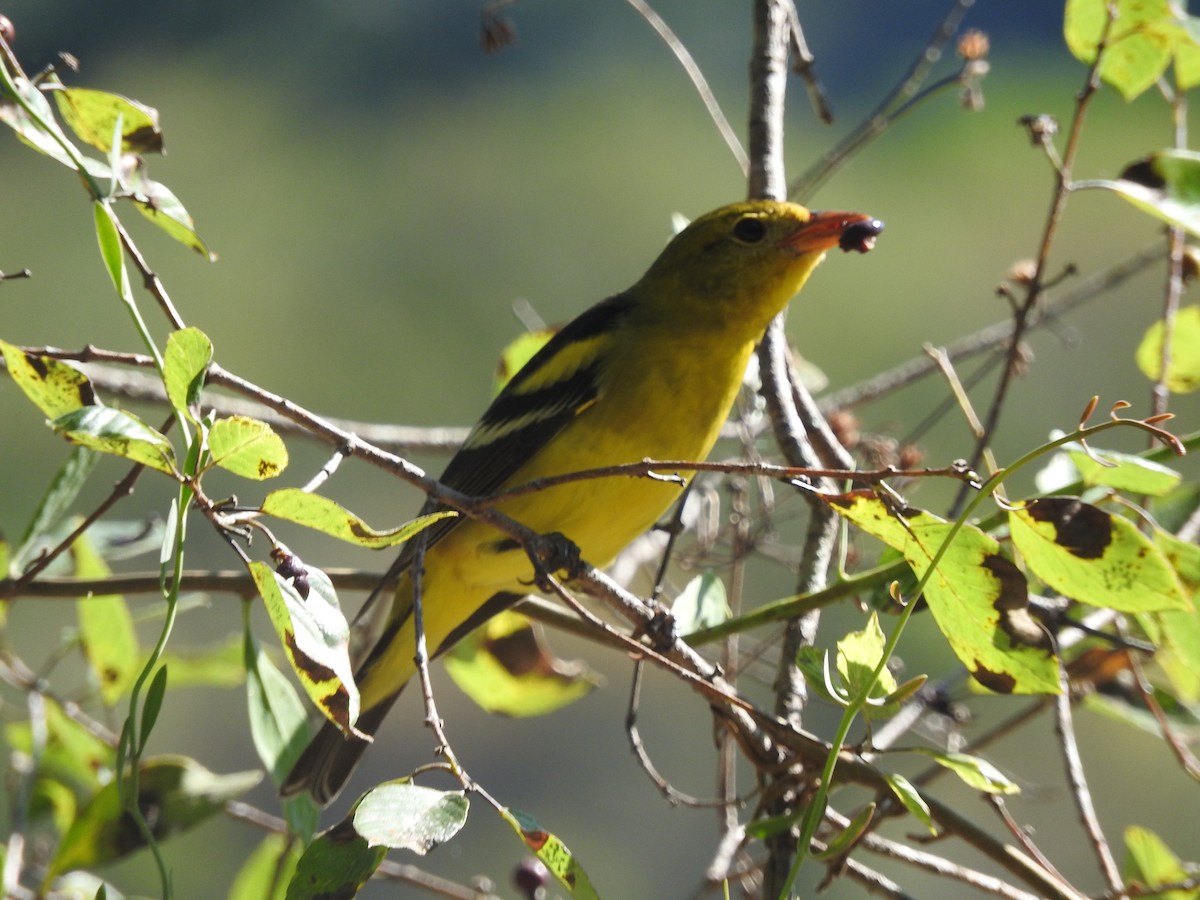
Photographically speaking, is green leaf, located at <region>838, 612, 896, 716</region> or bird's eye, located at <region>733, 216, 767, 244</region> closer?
green leaf, located at <region>838, 612, 896, 716</region>

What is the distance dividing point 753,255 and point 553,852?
69.7 inches

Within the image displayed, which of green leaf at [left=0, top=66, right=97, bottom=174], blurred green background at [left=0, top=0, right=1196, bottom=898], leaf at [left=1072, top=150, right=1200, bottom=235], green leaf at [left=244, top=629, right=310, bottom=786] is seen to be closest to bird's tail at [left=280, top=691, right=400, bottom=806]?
green leaf at [left=244, top=629, right=310, bottom=786]

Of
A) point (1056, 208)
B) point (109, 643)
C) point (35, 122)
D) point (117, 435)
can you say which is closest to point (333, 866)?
point (117, 435)

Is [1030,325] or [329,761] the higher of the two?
[1030,325]

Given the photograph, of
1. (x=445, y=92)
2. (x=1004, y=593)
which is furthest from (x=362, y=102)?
(x=1004, y=593)

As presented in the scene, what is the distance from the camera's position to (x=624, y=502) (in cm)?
246

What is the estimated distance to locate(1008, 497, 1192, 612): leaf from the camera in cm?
130

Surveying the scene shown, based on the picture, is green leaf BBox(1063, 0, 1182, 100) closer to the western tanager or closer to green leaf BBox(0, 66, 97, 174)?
the western tanager

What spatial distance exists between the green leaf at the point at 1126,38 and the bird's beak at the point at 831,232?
57 centimetres

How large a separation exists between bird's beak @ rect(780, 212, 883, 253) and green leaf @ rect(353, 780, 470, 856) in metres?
1.51

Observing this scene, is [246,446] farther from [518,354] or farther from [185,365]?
[518,354]

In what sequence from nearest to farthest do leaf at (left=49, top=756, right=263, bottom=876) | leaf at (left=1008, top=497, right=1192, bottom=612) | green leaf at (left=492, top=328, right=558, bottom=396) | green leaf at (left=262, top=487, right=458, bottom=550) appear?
1. green leaf at (left=262, top=487, right=458, bottom=550)
2. leaf at (left=1008, top=497, right=1192, bottom=612)
3. leaf at (left=49, top=756, right=263, bottom=876)
4. green leaf at (left=492, top=328, right=558, bottom=396)

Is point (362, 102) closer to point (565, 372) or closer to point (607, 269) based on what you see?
point (607, 269)

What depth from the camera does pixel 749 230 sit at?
2750mm
